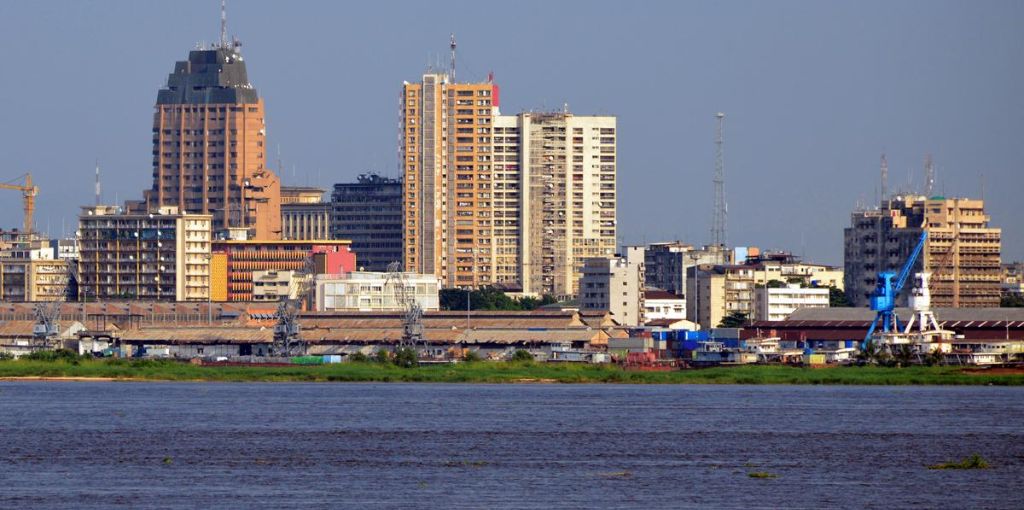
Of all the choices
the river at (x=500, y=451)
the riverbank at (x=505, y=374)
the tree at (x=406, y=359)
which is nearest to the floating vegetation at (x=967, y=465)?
the river at (x=500, y=451)

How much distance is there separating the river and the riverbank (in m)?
28.7

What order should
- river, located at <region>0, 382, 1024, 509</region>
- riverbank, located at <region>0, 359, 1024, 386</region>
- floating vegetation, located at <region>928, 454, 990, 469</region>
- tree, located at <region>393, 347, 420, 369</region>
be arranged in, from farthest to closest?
tree, located at <region>393, 347, 420, 369</region>
riverbank, located at <region>0, 359, 1024, 386</region>
floating vegetation, located at <region>928, 454, 990, 469</region>
river, located at <region>0, 382, 1024, 509</region>

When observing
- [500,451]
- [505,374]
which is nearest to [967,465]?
[500,451]

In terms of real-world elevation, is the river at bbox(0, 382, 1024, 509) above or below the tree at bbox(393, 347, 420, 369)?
below

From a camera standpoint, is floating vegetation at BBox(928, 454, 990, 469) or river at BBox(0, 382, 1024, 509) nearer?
river at BBox(0, 382, 1024, 509)

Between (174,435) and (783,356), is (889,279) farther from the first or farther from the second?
(174,435)

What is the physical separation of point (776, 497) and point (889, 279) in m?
137

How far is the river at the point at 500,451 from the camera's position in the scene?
6384cm

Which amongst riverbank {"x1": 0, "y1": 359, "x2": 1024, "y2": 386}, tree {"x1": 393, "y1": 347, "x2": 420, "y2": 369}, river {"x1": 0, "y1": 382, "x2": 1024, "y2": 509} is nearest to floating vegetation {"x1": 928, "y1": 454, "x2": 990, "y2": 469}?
river {"x1": 0, "y1": 382, "x2": 1024, "y2": 509}

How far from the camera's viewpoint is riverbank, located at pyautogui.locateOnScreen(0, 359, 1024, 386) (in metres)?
160

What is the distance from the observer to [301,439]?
283ft

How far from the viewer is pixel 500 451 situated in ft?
264

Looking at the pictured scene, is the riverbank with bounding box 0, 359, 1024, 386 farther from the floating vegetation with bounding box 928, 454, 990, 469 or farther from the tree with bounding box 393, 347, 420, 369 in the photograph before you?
the floating vegetation with bounding box 928, 454, 990, 469

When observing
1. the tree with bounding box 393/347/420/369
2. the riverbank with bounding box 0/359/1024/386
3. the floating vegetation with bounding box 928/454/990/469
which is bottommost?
the floating vegetation with bounding box 928/454/990/469
